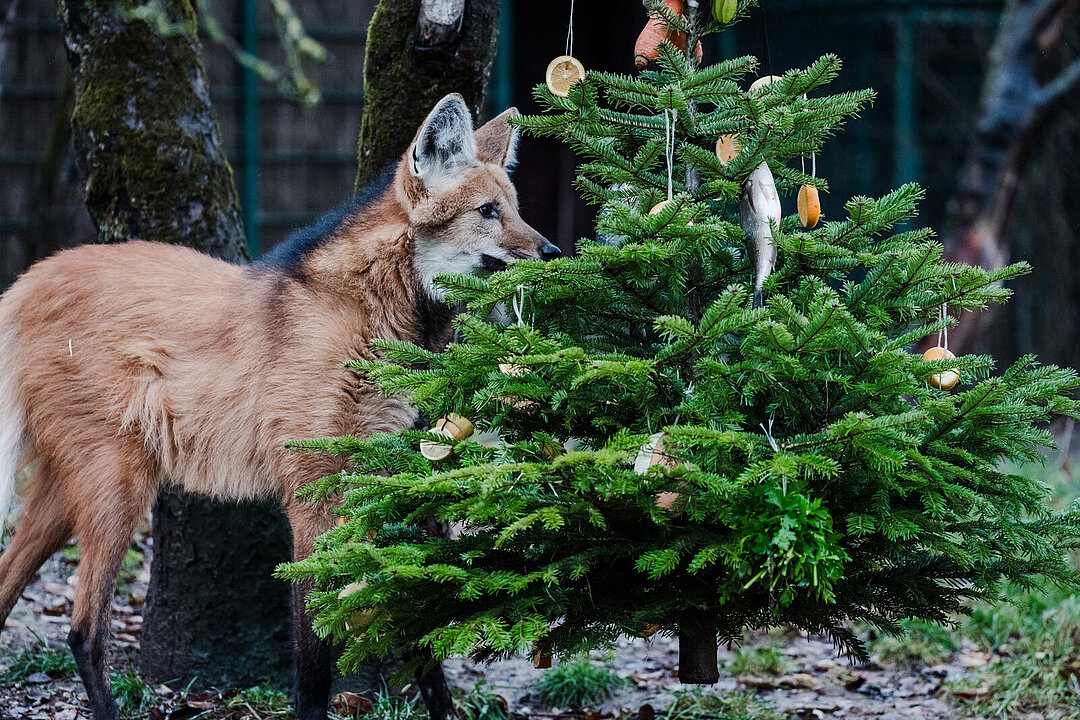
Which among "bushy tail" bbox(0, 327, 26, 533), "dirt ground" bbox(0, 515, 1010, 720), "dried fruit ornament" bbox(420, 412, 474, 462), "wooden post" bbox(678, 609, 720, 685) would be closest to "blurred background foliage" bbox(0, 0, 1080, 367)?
"dirt ground" bbox(0, 515, 1010, 720)

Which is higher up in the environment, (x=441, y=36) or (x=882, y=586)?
(x=441, y=36)

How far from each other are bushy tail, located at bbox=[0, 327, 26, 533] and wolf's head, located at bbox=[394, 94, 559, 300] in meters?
1.34

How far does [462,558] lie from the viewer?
1.80 meters

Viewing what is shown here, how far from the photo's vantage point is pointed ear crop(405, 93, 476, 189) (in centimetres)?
264

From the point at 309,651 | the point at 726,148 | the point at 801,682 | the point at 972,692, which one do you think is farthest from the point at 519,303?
the point at 972,692

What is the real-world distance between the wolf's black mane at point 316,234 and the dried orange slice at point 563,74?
2.77ft

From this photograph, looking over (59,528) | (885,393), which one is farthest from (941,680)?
(59,528)

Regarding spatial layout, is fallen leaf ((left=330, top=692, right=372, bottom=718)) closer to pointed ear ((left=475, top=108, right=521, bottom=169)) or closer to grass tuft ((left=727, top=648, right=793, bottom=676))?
grass tuft ((left=727, top=648, right=793, bottom=676))

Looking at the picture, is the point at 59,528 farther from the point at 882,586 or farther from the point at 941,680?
the point at 941,680

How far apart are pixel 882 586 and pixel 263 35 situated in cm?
619

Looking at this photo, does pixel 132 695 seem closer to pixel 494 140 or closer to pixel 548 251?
pixel 548 251

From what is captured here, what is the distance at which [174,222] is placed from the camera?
3.42 meters

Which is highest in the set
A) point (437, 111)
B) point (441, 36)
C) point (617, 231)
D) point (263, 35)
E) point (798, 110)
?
point (263, 35)

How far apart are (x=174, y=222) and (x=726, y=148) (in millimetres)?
2141
